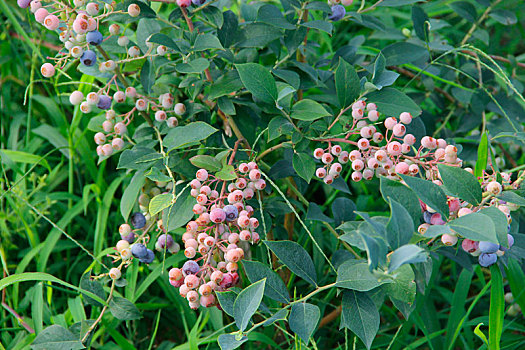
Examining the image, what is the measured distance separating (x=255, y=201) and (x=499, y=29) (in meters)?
1.51

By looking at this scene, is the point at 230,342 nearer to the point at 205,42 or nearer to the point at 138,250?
the point at 138,250

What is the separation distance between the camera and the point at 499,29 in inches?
76.5

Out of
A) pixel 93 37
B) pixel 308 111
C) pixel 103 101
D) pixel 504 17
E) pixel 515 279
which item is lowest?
pixel 515 279

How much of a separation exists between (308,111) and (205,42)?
222mm

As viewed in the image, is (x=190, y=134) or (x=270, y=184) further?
(x=270, y=184)

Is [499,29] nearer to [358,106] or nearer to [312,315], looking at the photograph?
[358,106]

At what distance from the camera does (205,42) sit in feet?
2.84

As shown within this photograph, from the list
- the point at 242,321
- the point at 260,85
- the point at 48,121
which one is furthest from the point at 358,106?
the point at 48,121

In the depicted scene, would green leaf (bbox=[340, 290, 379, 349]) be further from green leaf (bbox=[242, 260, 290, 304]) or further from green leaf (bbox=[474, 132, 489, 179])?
green leaf (bbox=[474, 132, 489, 179])

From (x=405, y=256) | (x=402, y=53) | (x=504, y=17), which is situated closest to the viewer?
(x=405, y=256)

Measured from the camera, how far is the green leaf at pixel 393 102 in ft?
2.88

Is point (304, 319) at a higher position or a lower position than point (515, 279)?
higher

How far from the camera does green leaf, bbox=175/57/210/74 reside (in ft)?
2.80

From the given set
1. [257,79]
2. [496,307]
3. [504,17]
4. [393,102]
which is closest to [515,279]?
[496,307]
